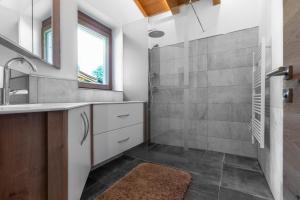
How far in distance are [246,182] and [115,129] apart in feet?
4.56

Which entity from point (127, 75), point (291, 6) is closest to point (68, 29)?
point (127, 75)

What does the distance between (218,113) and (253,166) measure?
0.73 m

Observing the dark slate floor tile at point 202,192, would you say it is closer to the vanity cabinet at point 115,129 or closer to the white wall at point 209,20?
the vanity cabinet at point 115,129

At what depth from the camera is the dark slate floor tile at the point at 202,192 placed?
1.17 metres

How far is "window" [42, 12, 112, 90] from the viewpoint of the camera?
6.95 ft

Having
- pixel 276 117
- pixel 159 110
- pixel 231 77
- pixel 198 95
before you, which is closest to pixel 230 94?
pixel 231 77

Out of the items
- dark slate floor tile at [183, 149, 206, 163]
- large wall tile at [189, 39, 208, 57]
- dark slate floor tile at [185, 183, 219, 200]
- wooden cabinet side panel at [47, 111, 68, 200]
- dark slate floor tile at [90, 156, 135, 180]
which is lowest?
dark slate floor tile at [185, 183, 219, 200]

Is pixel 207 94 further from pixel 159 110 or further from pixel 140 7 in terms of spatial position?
pixel 140 7

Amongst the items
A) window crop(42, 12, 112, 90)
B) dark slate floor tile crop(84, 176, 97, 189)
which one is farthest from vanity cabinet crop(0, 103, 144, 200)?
window crop(42, 12, 112, 90)

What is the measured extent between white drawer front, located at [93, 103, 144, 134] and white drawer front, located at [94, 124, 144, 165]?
0.21 feet

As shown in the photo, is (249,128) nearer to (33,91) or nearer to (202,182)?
(202,182)

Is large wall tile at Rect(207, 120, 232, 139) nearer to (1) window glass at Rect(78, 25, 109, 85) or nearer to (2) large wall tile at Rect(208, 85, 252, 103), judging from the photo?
(2) large wall tile at Rect(208, 85, 252, 103)

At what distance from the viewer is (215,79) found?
213 centimetres

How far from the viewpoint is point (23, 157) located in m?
0.58
